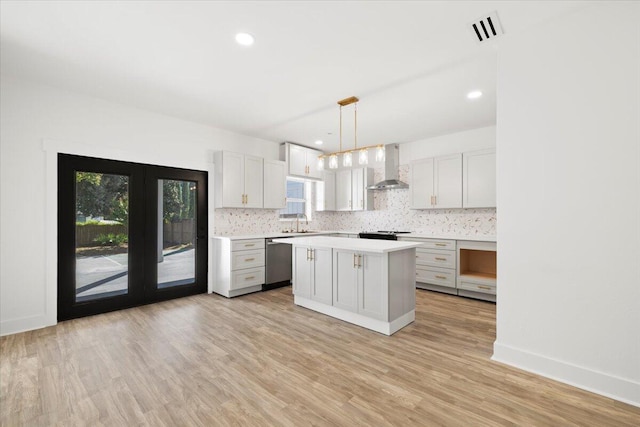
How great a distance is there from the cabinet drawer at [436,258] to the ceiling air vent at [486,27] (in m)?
3.05

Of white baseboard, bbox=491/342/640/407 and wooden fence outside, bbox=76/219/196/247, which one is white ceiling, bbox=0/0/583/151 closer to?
wooden fence outside, bbox=76/219/196/247

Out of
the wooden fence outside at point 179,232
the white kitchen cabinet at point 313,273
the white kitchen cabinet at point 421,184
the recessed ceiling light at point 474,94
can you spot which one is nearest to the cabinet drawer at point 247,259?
the wooden fence outside at point 179,232

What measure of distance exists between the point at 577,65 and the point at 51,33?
4078 millimetres

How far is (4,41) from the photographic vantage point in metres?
2.48

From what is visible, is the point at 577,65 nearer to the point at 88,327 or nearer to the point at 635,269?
the point at 635,269

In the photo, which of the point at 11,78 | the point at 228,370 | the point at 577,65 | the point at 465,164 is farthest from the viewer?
the point at 465,164

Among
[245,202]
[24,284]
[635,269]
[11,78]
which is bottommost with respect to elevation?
[24,284]

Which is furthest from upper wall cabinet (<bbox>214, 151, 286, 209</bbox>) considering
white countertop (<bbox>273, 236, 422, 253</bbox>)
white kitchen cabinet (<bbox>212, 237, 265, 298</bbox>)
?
white countertop (<bbox>273, 236, 422, 253</bbox>)

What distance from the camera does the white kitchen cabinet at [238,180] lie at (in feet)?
15.4

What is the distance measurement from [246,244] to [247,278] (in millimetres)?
532

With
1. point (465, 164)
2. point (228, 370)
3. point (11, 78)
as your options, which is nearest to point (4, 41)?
point (11, 78)

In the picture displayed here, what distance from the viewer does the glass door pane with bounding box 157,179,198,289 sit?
4.30m

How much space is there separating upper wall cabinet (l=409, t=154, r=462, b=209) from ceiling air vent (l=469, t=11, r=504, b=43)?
2.61 meters

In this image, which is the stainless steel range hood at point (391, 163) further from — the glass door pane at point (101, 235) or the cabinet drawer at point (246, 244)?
the glass door pane at point (101, 235)
